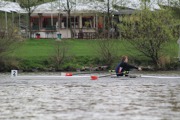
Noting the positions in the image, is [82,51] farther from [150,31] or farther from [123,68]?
[123,68]

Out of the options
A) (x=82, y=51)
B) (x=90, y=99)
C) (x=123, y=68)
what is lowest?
(x=90, y=99)

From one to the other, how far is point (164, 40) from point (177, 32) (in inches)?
63.1

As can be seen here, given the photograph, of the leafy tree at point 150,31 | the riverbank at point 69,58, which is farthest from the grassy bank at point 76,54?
the leafy tree at point 150,31

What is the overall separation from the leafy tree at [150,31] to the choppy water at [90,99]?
10.2 metres

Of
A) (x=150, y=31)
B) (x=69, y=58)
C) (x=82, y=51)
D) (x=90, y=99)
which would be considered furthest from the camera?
(x=82, y=51)

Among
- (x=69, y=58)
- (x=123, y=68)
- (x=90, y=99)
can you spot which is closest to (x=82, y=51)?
(x=69, y=58)

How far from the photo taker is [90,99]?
25.8 metres

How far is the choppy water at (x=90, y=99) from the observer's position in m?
21.2

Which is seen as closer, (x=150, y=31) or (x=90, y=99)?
(x=90, y=99)

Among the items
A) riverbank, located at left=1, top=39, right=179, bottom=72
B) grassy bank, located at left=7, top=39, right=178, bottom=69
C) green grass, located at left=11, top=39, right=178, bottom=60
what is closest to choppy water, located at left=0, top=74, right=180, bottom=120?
riverbank, located at left=1, top=39, right=179, bottom=72

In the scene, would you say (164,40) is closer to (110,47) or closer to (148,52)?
(148,52)

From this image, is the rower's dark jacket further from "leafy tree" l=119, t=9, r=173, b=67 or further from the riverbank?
"leafy tree" l=119, t=9, r=173, b=67

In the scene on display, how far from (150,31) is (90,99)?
21.2 meters

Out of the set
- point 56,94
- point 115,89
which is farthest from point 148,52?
point 56,94
